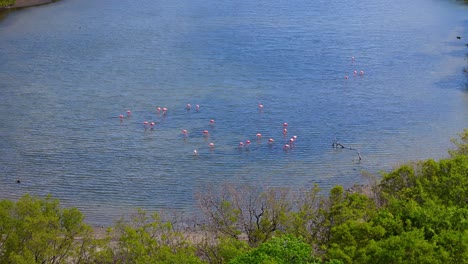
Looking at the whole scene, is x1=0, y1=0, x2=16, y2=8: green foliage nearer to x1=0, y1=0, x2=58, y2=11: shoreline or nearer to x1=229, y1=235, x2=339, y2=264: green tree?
x1=0, y1=0, x2=58, y2=11: shoreline

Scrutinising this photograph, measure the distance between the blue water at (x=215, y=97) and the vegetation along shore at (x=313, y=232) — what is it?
8.80 meters

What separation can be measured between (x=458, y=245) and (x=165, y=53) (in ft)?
122

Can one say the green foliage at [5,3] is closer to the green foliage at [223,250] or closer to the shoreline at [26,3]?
the shoreline at [26,3]

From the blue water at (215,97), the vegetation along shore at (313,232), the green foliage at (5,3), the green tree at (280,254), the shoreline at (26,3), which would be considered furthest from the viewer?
the shoreline at (26,3)

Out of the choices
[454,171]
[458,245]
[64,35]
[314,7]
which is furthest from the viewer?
[314,7]

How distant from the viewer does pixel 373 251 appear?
21.9 metres

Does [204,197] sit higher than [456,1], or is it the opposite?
[456,1]

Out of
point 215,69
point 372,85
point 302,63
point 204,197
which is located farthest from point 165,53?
point 204,197

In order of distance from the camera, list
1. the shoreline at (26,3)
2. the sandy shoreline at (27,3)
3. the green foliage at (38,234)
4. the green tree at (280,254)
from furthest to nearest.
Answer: the sandy shoreline at (27,3)
the shoreline at (26,3)
the green foliage at (38,234)
the green tree at (280,254)

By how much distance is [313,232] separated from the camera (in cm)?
2570

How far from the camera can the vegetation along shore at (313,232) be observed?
21672 mm

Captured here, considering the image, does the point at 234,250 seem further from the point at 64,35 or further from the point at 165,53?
the point at 64,35

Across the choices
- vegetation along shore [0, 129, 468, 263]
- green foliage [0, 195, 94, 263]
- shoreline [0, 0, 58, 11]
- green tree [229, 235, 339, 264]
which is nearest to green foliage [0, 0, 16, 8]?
shoreline [0, 0, 58, 11]

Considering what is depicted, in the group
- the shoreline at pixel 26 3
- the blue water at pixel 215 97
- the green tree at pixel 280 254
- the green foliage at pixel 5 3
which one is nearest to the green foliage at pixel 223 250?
the green tree at pixel 280 254
